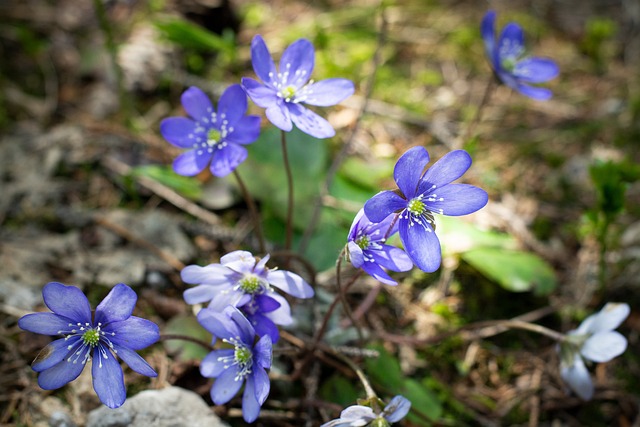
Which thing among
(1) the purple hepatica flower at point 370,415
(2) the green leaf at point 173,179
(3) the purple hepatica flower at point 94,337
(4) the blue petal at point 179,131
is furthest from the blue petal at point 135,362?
(2) the green leaf at point 173,179

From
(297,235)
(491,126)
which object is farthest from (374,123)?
(297,235)

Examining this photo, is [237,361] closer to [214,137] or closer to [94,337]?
[94,337]

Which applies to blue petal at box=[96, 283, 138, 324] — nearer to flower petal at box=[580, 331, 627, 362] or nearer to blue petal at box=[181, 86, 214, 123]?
blue petal at box=[181, 86, 214, 123]

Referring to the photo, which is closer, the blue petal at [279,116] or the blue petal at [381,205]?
the blue petal at [381,205]

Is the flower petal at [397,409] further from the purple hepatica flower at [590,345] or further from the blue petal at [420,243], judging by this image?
the purple hepatica flower at [590,345]

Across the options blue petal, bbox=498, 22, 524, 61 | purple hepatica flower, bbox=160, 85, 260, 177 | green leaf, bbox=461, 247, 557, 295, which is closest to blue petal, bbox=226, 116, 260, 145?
purple hepatica flower, bbox=160, 85, 260, 177

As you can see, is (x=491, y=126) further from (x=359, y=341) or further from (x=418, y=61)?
(x=359, y=341)

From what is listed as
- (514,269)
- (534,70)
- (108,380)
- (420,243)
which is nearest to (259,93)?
(420,243)
